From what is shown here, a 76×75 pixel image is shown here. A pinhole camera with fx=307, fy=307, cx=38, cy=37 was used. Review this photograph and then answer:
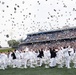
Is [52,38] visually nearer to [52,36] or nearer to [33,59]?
[52,36]

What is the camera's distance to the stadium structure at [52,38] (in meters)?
69.7

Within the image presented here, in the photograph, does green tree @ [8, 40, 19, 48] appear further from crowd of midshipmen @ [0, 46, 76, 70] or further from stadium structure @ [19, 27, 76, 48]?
crowd of midshipmen @ [0, 46, 76, 70]

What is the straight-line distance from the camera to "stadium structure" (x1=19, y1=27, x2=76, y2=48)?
69.7 metres

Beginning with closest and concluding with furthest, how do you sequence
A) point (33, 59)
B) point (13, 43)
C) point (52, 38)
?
point (33, 59)
point (52, 38)
point (13, 43)

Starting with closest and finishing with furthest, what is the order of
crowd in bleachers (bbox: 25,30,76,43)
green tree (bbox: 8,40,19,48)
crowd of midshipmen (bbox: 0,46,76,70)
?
crowd of midshipmen (bbox: 0,46,76,70)
crowd in bleachers (bbox: 25,30,76,43)
green tree (bbox: 8,40,19,48)

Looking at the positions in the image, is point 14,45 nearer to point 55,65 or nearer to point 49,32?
point 49,32

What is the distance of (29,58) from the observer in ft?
102

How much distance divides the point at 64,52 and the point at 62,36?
156 ft

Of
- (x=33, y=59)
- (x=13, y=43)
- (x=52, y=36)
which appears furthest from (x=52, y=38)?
(x=33, y=59)

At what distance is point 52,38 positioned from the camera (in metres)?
75.3

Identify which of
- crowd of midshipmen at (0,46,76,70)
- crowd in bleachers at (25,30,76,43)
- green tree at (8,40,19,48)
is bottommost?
green tree at (8,40,19,48)

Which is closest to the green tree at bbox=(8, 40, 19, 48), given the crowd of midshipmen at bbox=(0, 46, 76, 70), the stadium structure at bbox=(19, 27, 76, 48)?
the stadium structure at bbox=(19, 27, 76, 48)

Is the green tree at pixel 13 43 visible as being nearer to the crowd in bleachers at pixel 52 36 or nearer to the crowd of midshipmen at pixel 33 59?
the crowd in bleachers at pixel 52 36

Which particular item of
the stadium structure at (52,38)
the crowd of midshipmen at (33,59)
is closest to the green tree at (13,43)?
the stadium structure at (52,38)
